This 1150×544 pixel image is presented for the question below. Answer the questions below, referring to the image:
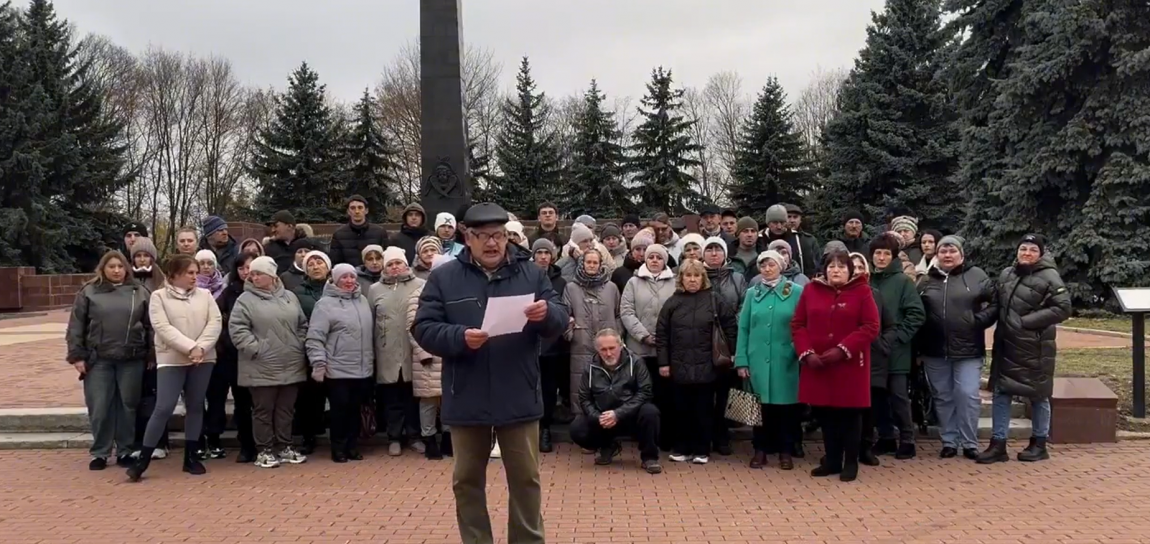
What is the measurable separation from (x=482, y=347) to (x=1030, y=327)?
5.06 m

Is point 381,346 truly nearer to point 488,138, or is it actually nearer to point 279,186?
point 279,186

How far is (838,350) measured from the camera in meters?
6.25

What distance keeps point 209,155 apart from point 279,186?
15537mm

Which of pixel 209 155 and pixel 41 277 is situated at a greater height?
pixel 209 155

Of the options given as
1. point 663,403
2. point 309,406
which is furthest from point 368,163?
point 663,403

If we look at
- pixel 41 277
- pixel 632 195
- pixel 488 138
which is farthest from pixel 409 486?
pixel 488 138

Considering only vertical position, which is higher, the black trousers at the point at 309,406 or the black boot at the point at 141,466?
the black trousers at the point at 309,406

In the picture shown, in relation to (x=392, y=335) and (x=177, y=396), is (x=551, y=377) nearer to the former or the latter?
(x=392, y=335)

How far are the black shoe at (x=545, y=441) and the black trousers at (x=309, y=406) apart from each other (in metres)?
2.07

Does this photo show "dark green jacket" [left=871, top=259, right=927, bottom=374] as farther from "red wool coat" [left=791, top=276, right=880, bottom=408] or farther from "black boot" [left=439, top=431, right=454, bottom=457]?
"black boot" [left=439, top=431, right=454, bottom=457]

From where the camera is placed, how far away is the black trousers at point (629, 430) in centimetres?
689

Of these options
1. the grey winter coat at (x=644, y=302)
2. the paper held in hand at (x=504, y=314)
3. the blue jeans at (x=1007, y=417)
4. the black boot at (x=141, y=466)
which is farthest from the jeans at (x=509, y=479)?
the blue jeans at (x=1007, y=417)

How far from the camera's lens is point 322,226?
20766 mm

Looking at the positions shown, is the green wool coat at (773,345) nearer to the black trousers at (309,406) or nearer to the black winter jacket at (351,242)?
the black trousers at (309,406)
